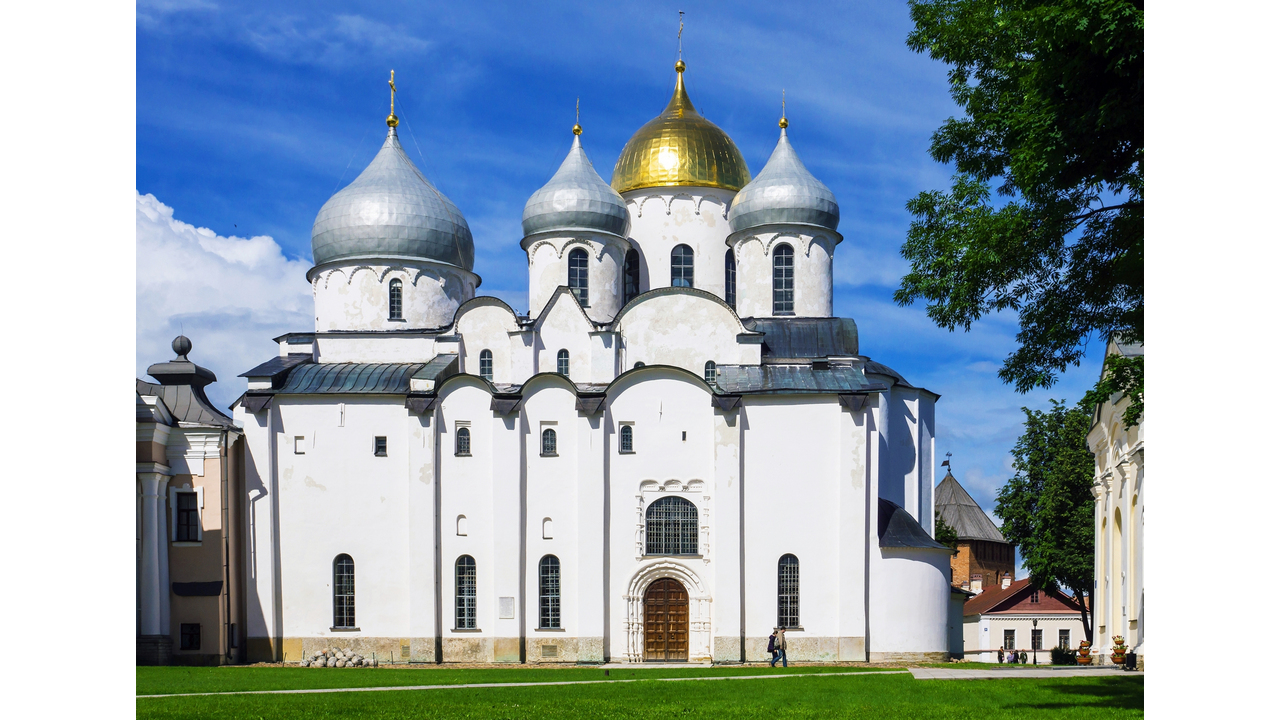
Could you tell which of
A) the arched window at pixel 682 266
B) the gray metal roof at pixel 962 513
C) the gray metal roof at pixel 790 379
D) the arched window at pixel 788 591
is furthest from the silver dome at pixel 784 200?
the gray metal roof at pixel 962 513

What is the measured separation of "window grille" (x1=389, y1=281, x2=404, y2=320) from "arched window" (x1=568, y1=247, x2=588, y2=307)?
4923 mm

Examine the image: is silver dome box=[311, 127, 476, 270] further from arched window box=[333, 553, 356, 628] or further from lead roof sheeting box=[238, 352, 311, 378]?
arched window box=[333, 553, 356, 628]

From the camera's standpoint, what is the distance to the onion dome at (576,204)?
37.6 meters

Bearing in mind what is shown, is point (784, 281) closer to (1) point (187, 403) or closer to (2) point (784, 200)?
(2) point (784, 200)

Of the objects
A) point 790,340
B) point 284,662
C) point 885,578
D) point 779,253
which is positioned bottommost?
point 284,662

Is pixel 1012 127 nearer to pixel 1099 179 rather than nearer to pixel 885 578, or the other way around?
pixel 1099 179

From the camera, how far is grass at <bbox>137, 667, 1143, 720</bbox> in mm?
16234

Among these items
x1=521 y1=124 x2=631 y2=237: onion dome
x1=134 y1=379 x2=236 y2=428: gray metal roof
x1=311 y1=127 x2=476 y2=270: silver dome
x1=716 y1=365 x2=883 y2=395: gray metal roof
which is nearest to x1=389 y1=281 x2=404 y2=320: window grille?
x1=311 y1=127 x2=476 y2=270: silver dome

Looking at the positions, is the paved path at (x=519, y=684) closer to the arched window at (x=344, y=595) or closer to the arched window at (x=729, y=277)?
the arched window at (x=344, y=595)

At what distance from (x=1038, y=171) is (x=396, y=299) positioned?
25493mm

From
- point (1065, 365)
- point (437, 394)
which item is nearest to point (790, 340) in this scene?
point (437, 394)

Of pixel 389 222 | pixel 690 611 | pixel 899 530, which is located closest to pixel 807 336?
pixel 899 530

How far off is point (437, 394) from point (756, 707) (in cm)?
1806

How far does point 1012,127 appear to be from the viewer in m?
15.3
